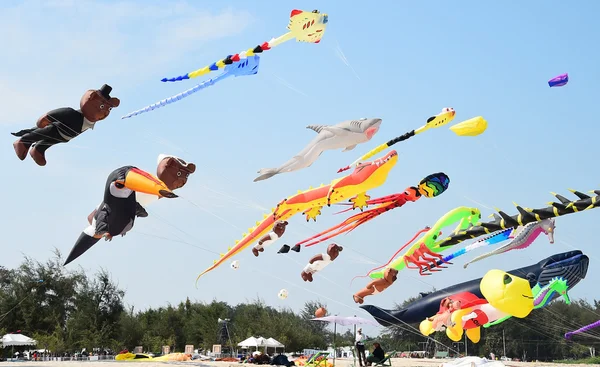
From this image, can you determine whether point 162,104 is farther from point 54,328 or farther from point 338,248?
point 54,328

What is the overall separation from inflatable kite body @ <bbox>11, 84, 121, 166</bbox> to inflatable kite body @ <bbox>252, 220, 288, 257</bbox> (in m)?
4.57

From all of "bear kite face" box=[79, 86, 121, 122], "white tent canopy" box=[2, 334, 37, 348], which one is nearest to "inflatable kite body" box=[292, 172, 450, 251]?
"bear kite face" box=[79, 86, 121, 122]

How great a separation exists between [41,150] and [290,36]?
5.57 meters

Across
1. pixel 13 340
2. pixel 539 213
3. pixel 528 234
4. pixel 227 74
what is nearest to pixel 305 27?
pixel 227 74

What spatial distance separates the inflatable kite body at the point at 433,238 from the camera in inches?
687

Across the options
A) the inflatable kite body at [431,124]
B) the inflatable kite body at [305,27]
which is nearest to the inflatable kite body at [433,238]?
the inflatable kite body at [431,124]

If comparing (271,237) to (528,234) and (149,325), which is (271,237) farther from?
(149,325)

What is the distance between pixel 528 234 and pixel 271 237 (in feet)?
21.7

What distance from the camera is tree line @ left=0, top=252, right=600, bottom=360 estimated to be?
125 feet

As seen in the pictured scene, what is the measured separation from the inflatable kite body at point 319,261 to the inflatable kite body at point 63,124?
591cm

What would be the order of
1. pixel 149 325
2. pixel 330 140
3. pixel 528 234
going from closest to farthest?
pixel 330 140, pixel 528 234, pixel 149 325

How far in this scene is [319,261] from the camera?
16375 mm

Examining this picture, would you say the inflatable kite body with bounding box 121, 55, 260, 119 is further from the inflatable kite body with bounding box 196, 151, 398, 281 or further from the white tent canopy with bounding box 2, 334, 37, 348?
the white tent canopy with bounding box 2, 334, 37, 348

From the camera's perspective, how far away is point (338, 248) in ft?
53.7
